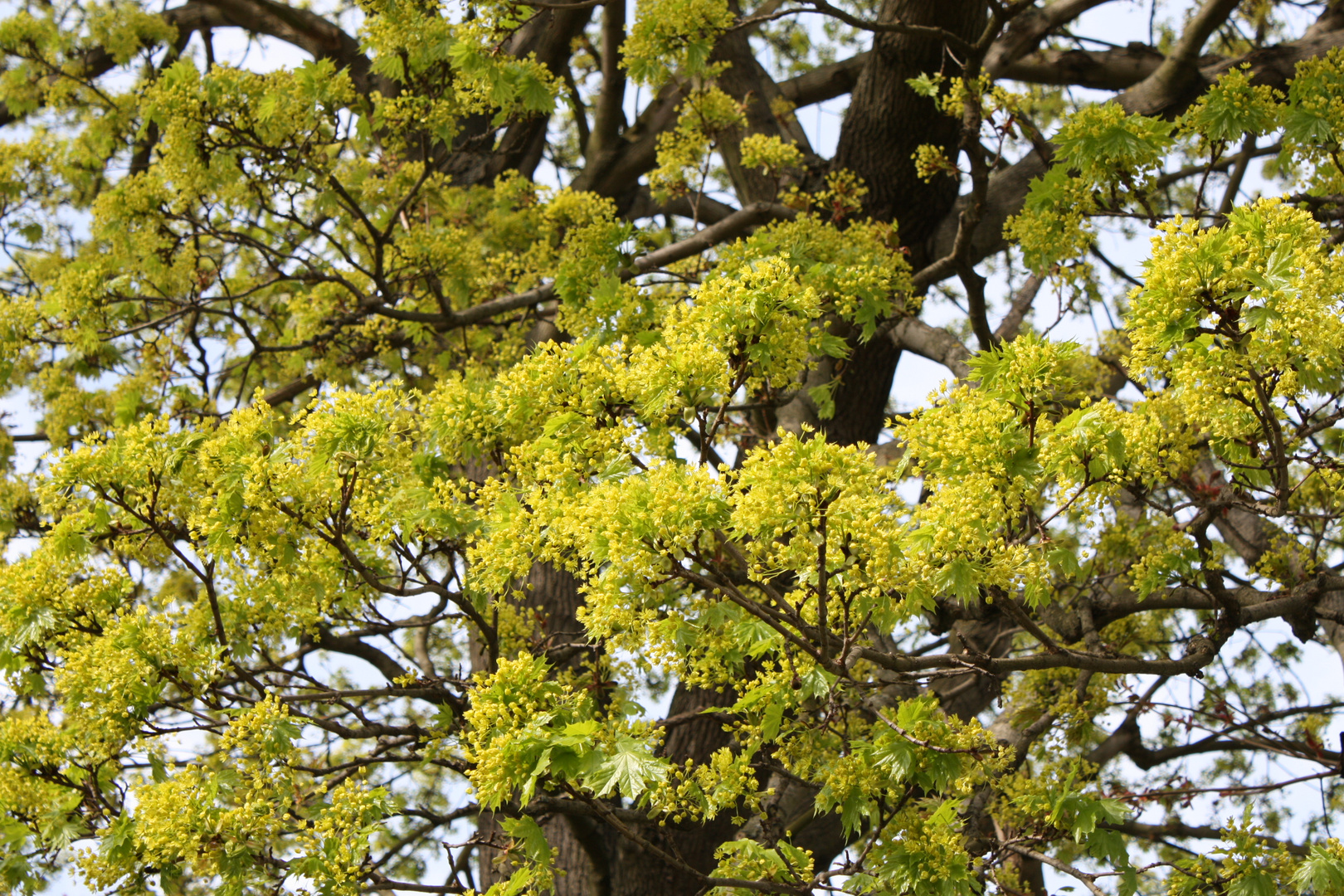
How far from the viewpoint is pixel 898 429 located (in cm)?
370

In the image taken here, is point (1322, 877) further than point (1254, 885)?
No

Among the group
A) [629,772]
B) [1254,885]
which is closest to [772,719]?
[629,772]

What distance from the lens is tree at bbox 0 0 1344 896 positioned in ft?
11.4

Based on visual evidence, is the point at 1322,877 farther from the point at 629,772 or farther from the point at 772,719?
the point at 629,772

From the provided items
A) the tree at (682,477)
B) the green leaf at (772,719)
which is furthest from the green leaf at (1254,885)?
the green leaf at (772,719)

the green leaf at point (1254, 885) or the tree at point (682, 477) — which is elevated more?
the tree at point (682, 477)

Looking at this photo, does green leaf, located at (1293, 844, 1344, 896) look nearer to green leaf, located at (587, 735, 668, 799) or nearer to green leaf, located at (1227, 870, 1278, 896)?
green leaf, located at (1227, 870, 1278, 896)

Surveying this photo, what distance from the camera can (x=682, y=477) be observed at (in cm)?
326

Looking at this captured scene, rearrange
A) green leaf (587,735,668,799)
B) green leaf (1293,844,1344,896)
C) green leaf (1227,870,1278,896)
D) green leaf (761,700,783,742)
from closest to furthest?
green leaf (587,735,668,799)
green leaf (761,700,783,742)
green leaf (1293,844,1344,896)
green leaf (1227,870,1278,896)

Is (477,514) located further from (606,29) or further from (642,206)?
(642,206)

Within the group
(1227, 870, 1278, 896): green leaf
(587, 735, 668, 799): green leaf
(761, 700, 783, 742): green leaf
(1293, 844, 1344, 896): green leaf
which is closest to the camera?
(587, 735, 668, 799): green leaf

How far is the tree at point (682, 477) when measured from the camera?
3.46m

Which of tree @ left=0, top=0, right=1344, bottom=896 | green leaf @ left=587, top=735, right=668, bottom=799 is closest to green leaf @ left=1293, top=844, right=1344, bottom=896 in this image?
tree @ left=0, top=0, right=1344, bottom=896

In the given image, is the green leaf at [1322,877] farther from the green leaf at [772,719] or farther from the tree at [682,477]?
the green leaf at [772,719]
